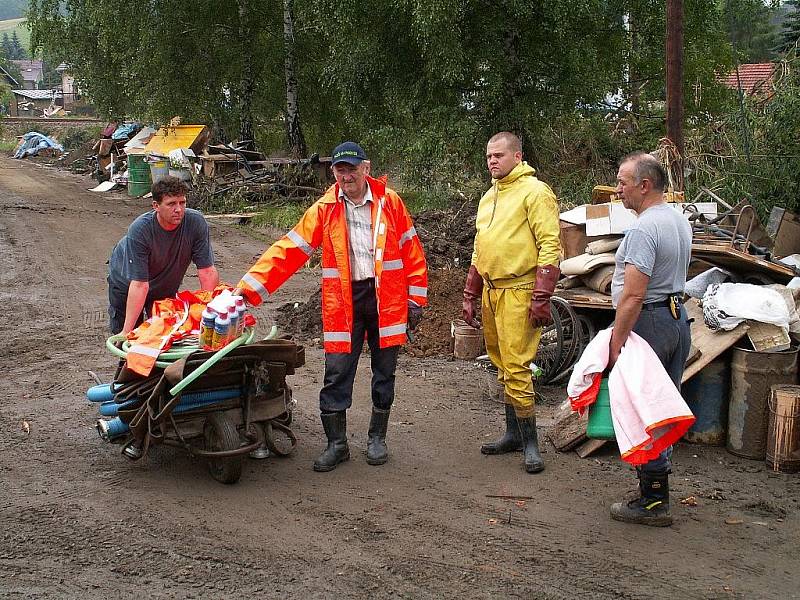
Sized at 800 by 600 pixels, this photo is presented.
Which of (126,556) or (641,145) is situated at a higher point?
(641,145)

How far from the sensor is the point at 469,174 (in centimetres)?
1628

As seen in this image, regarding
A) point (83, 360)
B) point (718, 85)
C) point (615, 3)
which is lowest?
point (83, 360)

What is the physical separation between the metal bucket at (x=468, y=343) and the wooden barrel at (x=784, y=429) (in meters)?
3.25

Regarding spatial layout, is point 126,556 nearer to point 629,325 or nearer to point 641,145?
point 629,325

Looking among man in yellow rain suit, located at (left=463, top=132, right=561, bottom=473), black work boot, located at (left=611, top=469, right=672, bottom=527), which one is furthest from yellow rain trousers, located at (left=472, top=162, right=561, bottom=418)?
black work boot, located at (left=611, top=469, right=672, bottom=527)

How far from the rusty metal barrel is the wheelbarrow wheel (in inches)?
130

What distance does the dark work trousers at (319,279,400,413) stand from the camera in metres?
5.57

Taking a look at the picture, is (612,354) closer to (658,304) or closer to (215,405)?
(658,304)

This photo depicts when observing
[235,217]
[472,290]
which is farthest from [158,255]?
[235,217]

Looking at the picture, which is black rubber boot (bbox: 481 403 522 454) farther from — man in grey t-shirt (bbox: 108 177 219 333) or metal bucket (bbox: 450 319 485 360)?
metal bucket (bbox: 450 319 485 360)

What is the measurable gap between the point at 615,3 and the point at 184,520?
13456 mm

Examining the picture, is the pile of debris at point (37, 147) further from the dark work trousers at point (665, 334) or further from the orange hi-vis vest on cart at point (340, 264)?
the dark work trousers at point (665, 334)

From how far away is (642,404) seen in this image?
439 centimetres

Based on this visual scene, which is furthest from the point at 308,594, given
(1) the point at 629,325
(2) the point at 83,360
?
(2) the point at 83,360
